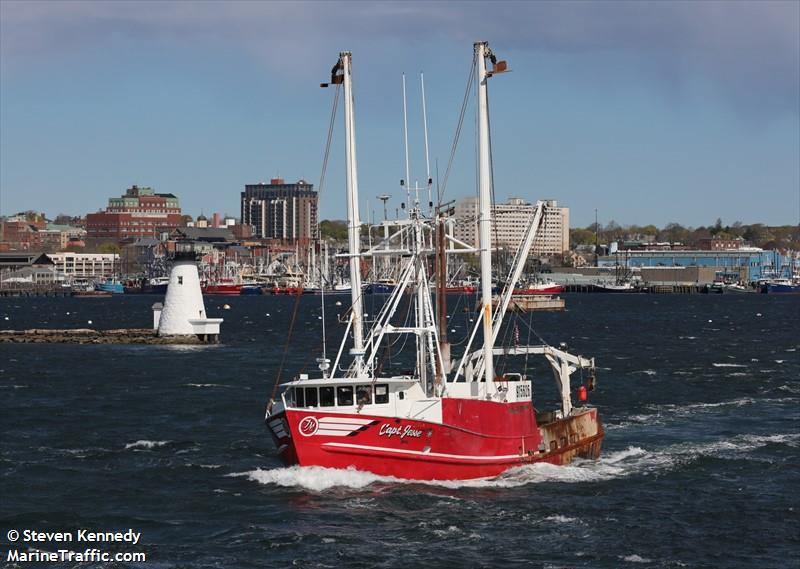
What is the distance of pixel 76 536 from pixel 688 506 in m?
19.4

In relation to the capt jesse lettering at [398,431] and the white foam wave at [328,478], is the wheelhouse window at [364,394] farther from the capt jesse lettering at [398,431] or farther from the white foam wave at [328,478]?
the white foam wave at [328,478]

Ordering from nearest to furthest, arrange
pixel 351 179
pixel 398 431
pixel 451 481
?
pixel 398 431 < pixel 451 481 < pixel 351 179

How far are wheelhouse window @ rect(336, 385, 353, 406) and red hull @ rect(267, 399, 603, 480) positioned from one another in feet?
3.94

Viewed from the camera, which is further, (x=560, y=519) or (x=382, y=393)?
(x=382, y=393)

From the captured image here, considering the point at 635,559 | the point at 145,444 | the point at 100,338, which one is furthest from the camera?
the point at 100,338

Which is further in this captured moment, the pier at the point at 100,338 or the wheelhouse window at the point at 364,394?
the pier at the point at 100,338

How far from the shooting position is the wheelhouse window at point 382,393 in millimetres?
43531

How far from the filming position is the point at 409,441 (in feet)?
140

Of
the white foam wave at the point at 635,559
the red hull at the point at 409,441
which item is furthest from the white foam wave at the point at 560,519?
the red hull at the point at 409,441

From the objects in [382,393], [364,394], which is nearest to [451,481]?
[382,393]

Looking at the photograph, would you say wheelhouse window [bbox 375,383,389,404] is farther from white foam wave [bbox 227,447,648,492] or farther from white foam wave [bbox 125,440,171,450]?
white foam wave [bbox 125,440,171,450]

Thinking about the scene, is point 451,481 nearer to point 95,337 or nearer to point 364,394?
point 364,394

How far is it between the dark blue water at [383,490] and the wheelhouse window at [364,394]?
2.50m

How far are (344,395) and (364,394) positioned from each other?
2.21ft
